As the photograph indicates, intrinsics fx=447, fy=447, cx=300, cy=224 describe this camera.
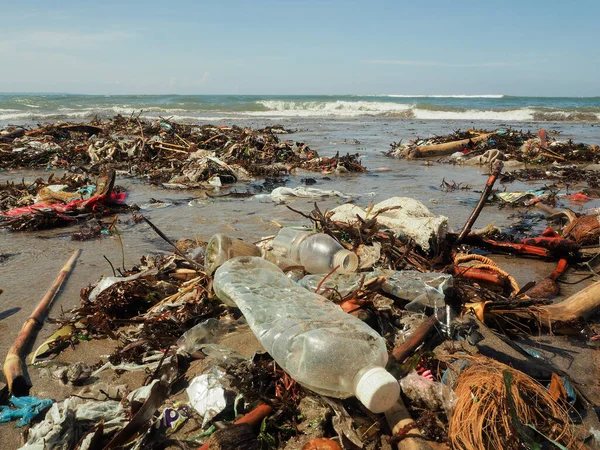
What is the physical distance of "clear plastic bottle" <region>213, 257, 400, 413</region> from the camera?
150 cm

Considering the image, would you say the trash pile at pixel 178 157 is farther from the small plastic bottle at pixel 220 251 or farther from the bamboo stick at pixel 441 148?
the small plastic bottle at pixel 220 251

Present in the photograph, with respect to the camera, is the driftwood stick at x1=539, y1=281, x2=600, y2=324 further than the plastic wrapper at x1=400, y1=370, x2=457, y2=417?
Yes

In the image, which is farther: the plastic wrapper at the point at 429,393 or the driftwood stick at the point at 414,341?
the driftwood stick at the point at 414,341

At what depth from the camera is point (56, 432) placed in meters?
1.77

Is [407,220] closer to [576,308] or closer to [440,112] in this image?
[576,308]

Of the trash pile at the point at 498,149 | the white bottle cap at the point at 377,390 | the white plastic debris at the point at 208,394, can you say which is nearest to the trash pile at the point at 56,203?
the white plastic debris at the point at 208,394

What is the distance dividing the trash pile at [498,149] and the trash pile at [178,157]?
7.65 feet

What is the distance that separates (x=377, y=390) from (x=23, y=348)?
2.14 metres

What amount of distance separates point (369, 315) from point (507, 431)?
0.84 meters

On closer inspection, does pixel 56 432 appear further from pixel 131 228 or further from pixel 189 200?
pixel 189 200

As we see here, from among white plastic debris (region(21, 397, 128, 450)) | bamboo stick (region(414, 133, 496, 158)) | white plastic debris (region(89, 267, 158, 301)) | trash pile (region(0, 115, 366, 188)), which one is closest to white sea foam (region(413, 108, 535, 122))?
bamboo stick (region(414, 133, 496, 158))

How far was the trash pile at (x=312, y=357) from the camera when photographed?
5.38 feet

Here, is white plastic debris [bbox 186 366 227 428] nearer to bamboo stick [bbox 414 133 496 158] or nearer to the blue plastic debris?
the blue plastic debris

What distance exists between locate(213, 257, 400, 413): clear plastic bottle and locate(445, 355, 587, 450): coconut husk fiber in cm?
31
